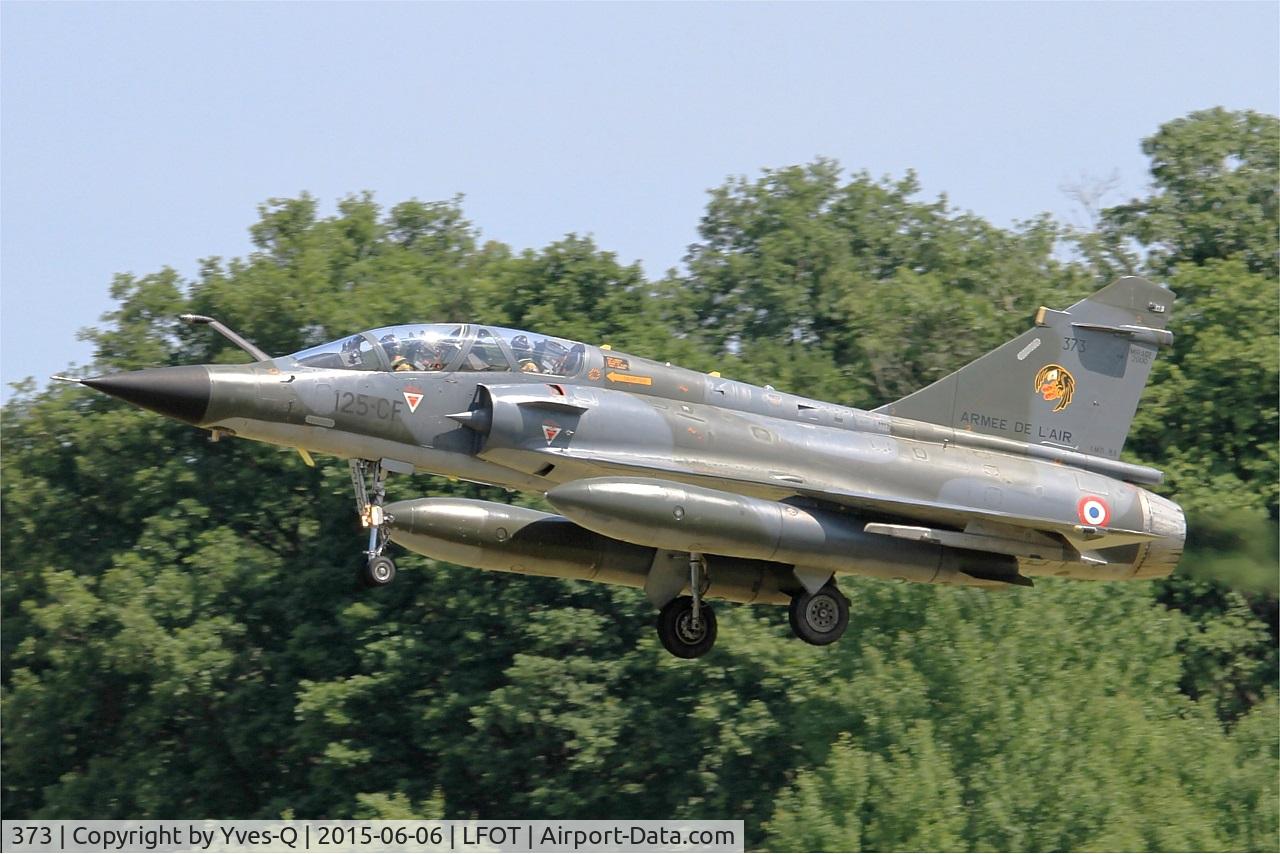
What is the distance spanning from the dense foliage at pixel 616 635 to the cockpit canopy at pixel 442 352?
949 cm

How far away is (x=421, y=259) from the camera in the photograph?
3388 centimetres

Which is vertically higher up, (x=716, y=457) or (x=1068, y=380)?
(x=1068, y=380)

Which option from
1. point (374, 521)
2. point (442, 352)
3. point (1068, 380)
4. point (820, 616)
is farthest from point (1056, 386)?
point (374, 521)

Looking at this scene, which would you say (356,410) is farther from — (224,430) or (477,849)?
(477,849)

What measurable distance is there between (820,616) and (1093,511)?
2814 millimetres

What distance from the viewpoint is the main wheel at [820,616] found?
17609 millimetres

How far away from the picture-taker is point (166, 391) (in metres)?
15.3

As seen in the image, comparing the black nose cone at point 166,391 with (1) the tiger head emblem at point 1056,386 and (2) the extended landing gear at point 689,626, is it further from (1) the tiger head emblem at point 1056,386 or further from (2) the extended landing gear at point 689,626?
(1) the tiger head emblem at point 1056,386

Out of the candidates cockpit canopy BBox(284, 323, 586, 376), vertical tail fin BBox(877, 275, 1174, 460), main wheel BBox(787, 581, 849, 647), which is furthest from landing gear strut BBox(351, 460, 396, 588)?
vertical tail fin BBox(877, 275, 1174, 460)

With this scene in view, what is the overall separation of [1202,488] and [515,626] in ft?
36.0

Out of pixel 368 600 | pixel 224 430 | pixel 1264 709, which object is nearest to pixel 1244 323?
pixel 1264 709

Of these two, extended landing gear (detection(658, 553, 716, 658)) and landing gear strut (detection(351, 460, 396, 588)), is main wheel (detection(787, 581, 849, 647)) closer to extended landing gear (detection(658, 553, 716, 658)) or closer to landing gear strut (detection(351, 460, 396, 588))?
extended landing gear (detection(658, 553, 716, 658))

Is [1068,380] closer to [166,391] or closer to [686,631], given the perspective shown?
[686,631]
